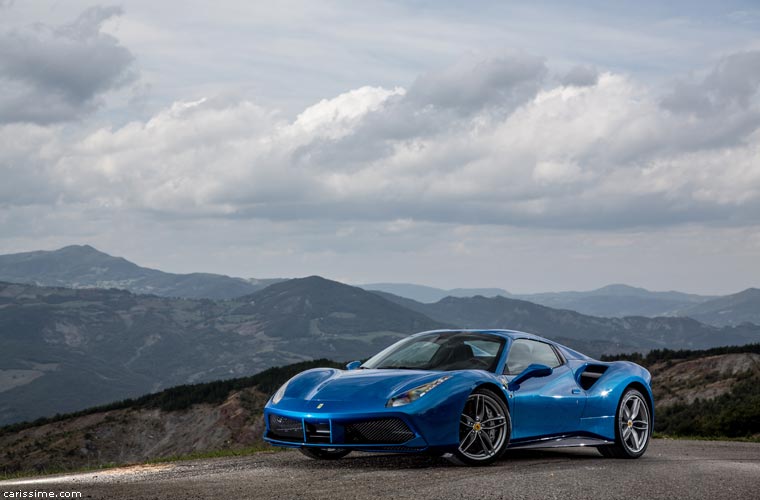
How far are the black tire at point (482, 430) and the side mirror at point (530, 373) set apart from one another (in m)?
0.41

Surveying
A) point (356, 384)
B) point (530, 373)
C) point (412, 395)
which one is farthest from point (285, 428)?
point (530, 373)

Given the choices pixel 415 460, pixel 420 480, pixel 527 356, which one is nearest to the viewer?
pixel 420 480

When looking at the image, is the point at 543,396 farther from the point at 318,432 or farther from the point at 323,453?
the point at 318,432

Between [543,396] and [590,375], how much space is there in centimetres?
142

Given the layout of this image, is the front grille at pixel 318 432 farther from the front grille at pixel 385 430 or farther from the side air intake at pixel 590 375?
the side air intake at pixel 590 375

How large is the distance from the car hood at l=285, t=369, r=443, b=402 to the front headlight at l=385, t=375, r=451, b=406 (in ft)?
0.19

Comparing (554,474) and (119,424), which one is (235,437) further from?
(554,474)

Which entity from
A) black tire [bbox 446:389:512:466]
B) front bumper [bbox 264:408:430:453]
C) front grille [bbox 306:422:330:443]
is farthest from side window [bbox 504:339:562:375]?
front grille [bbox 306:422:330:443]

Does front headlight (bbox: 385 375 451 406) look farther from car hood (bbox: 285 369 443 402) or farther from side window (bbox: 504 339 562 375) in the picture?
side window (bbox: 504 339 562 375)

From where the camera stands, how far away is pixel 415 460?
10.6 m

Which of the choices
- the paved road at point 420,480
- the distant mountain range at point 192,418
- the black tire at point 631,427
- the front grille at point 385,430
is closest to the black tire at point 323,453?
the paved road at point 420,480

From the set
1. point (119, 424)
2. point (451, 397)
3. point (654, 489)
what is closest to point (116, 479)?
point (451, 397)

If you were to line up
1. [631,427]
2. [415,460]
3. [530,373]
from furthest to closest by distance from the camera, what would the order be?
[631,427], [530,373], [415,460]

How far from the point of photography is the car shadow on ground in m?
10.1
